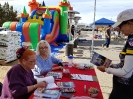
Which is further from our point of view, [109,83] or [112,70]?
[109,83]

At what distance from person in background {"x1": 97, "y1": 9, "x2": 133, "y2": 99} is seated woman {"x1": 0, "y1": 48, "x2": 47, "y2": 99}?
2.55 feet

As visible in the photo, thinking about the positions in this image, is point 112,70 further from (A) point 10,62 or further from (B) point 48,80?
(A) point 10,62

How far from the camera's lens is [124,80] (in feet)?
5.40

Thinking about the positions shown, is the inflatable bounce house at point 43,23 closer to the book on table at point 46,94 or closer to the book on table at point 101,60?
the book on table at point 101,60

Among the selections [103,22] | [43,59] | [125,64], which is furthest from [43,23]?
[125,64]

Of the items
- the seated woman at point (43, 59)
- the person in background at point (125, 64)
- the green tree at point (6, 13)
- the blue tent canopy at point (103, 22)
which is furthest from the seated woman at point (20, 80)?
the green tree at point (6, 13)

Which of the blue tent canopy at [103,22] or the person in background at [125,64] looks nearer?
the person in background at [125,64]

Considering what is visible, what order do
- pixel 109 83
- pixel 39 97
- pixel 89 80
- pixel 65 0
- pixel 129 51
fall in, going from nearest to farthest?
1. pixel 129 51
2. pixel 39 97
3. pixel 89 80
4. pixel 109 83
5. pixel 65 0

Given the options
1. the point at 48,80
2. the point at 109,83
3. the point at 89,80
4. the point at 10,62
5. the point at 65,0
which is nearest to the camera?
the point at 48,80

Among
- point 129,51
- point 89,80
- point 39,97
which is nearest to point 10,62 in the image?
point 89,80

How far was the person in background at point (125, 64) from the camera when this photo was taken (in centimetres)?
152

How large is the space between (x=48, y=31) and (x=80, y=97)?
979 centimetres

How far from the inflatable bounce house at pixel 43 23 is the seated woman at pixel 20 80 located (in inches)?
270

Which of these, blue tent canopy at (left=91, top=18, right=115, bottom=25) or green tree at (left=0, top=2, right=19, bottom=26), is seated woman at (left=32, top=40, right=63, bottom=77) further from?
green tree at (left=0, top=2, right=19, bottom=26)
